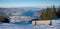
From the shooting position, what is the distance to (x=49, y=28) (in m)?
0.99

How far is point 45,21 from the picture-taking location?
100cm

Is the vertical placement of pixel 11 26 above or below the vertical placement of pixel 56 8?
below

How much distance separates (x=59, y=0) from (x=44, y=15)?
0.72 feet

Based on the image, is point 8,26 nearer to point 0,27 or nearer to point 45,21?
point 0,27

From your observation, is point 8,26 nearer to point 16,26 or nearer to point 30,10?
point 16,26

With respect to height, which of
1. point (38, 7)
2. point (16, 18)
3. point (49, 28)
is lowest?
point (49, 28)

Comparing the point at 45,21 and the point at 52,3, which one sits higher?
the point at 52,3

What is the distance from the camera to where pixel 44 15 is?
1005mm

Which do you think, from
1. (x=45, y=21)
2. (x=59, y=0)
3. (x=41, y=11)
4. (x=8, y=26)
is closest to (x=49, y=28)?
(x=45, y=21)

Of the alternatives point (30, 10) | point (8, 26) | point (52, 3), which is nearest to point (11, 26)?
point (8, 26)

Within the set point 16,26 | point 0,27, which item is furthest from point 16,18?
point 0,27

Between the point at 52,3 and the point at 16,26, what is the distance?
0.44m

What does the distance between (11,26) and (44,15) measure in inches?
14.1

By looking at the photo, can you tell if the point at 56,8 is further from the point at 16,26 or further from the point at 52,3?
the point at 16,26
